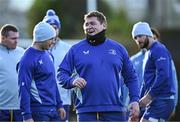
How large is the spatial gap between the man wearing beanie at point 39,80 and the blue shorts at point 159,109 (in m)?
1.82

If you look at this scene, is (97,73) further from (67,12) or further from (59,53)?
(67,12)

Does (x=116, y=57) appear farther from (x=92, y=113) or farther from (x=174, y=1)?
(x=174, y=1)

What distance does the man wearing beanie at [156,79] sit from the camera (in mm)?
13461

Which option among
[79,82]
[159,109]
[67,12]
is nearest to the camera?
[79,82]

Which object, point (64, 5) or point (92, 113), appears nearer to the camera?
point (92, 113)

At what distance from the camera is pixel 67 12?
3259 cm

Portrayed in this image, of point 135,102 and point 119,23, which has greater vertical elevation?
point 119,23

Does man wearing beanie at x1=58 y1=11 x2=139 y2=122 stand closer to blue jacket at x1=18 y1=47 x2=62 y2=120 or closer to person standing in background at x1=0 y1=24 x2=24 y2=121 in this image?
blue jacket at x1=18 y1=47 x2=62 y2=120

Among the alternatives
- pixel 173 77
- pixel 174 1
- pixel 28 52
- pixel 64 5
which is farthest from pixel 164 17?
pixel 28 52

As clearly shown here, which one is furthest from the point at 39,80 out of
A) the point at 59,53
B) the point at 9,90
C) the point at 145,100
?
the point at 59,53

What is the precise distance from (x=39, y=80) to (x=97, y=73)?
3.57ft

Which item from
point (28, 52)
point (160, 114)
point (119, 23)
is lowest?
point (160, 114)

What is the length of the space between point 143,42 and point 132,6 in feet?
69.8

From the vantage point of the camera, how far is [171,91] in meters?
13.7
